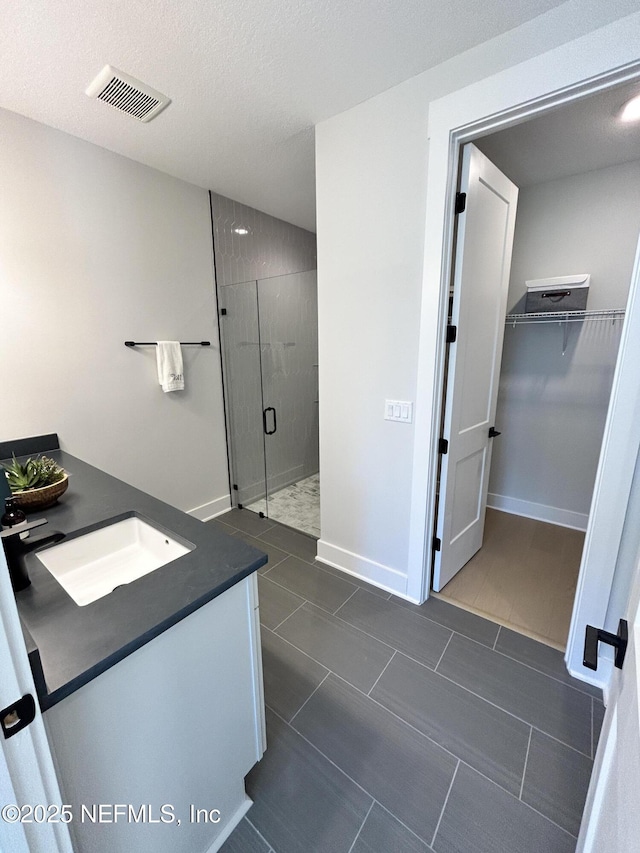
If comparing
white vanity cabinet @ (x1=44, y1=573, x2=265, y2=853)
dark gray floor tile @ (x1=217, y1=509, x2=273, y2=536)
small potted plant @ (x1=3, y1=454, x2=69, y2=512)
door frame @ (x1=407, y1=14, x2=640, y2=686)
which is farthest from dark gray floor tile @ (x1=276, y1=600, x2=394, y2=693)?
small potted plant @ (x1=3, y1=454, x2=69, y2=512)

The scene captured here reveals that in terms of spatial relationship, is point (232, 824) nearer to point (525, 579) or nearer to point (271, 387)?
point (525, 579)

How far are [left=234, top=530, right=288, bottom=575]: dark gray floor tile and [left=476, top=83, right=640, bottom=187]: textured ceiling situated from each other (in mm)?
2806

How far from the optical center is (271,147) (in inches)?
81.0

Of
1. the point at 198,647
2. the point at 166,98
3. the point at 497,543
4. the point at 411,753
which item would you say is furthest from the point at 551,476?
the point at 166,98

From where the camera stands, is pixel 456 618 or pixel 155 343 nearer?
pixel 456 618

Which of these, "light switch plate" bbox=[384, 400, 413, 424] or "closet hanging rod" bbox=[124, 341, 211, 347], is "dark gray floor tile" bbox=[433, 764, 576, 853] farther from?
"closet hanging rod" bbox=[124, 341, 211, 347]

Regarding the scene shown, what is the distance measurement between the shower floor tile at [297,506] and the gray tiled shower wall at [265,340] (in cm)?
11

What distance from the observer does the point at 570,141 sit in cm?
201

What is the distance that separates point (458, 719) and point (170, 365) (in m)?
2.54

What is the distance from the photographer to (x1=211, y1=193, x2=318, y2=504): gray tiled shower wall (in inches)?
114

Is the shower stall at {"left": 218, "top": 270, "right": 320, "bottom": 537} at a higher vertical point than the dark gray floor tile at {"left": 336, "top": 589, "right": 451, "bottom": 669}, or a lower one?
higher

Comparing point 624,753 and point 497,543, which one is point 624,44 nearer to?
point 624,753

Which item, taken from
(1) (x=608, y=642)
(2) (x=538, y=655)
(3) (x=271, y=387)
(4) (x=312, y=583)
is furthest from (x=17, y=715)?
(3) (x=271, y=387)

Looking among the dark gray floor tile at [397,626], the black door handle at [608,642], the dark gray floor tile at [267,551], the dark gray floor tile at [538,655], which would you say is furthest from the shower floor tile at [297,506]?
the black door handle at [608,642]
